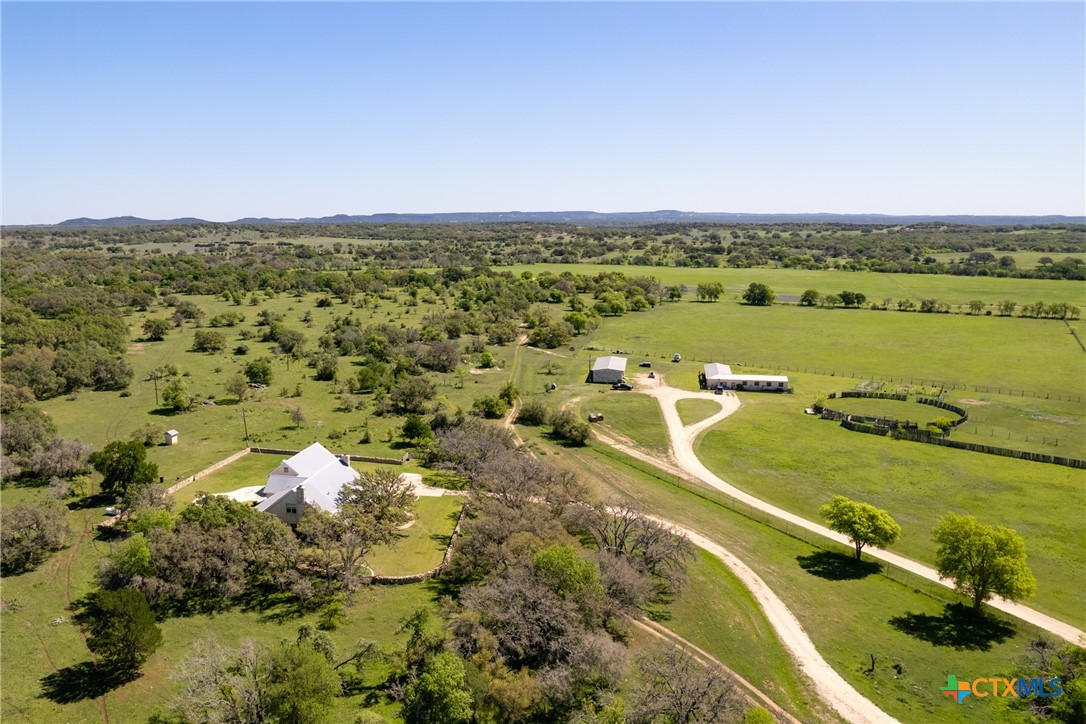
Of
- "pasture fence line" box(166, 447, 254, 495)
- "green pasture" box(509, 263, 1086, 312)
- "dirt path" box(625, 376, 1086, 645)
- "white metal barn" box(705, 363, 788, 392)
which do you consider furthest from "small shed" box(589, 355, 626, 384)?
"green pasture" box(509, 263, 1086, 312)

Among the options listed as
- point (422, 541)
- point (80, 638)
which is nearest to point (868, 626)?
point (422, 541)

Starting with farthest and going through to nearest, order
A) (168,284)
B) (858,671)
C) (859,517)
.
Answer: (168,284)
(859,517)
(858,671)

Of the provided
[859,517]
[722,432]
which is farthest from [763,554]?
[722,432]

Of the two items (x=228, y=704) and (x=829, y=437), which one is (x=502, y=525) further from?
(x=829, y=437)

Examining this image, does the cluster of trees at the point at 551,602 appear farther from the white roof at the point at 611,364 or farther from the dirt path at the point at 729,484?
the white roof at the point at 611,364

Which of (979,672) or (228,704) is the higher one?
(228,704)

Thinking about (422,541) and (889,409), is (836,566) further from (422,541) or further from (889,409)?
(889,409)

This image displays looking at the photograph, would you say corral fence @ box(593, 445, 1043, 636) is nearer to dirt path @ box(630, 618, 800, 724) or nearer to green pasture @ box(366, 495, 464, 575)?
dirt path @ box(630, 618, 800, 724)
